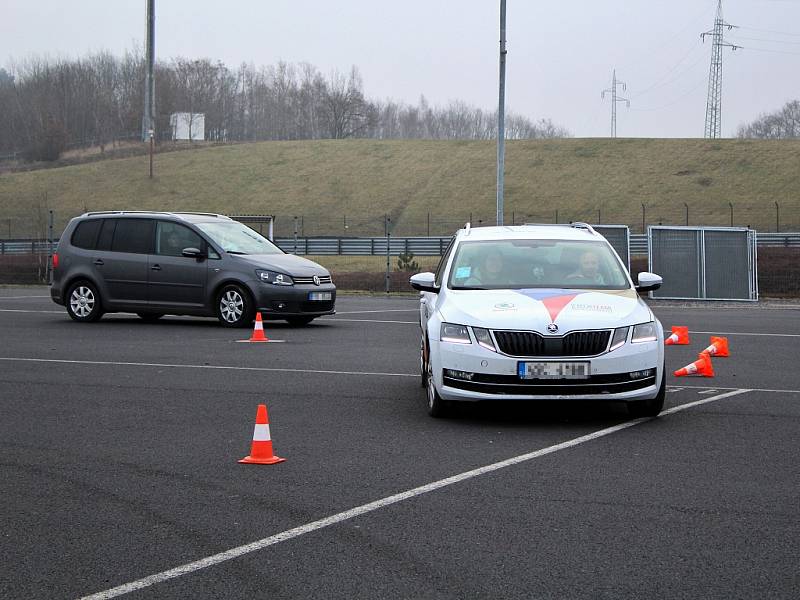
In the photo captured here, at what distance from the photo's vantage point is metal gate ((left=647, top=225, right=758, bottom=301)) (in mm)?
28250

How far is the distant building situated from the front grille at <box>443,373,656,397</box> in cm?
10883

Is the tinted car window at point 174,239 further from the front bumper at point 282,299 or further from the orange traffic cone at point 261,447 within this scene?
the orange traffic cone at point 261,447

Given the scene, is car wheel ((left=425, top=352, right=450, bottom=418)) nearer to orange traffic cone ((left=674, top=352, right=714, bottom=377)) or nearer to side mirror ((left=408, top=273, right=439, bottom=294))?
side mirror ((left=408, top=273, right=439, bottom=294))

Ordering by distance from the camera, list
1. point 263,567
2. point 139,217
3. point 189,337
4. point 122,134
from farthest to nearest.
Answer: point 122,134 → point 139,217 → point 189,337 → point 263,567

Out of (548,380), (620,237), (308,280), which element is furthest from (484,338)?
(620,237)

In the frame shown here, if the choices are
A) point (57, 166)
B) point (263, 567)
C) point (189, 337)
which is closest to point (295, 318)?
point (189, 337)

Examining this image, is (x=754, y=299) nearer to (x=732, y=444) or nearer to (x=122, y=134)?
(x=732, y=444)

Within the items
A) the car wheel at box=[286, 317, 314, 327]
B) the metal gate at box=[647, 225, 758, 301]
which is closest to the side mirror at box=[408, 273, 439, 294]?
the car wheel at box=[286, 317, 314, 327]

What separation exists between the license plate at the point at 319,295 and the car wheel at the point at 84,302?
3592 mm

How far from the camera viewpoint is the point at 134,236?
19359mm

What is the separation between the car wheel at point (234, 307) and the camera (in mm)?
18484

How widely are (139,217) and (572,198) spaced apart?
57.9 metres

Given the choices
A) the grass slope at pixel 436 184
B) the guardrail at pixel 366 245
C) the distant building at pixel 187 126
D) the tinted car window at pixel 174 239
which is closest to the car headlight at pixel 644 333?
the tinted car window at pixel 174 239

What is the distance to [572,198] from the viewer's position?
75.1 m
